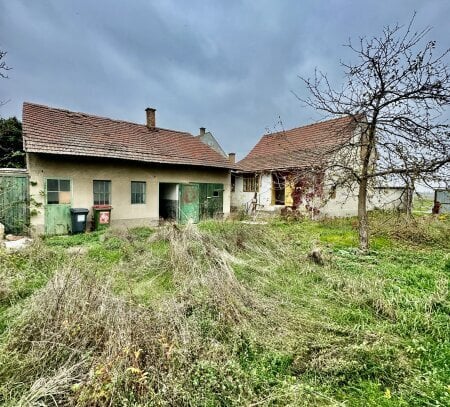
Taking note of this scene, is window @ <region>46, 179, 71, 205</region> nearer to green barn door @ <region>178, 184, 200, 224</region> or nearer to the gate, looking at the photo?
the gate

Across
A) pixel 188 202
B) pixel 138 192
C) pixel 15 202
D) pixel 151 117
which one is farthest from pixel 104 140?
pixel 188 202

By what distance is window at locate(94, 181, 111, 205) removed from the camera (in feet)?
34.9

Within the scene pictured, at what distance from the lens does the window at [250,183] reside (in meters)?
17.5

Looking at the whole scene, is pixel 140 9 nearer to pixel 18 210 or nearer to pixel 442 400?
pixel 18 210

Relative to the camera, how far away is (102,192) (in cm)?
1080

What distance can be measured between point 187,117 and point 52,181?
62.5 ft

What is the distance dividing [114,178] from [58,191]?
7.08 ft

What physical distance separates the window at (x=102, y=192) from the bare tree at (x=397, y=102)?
8394 millimetres

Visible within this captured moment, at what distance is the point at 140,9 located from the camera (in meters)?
11.1

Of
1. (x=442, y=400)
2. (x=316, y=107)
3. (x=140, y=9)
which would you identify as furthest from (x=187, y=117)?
(x=442, y=400)

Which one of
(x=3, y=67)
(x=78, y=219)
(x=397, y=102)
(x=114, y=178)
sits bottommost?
(x=78, y=219)

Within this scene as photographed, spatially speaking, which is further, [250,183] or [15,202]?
[250,183]

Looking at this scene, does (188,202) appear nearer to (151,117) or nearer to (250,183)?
(151,117)

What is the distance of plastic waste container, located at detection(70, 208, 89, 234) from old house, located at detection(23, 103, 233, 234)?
1.23 ft
